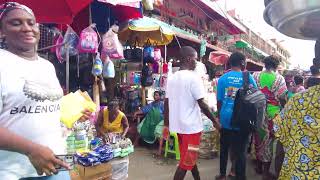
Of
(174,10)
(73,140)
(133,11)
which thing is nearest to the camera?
(73,140)

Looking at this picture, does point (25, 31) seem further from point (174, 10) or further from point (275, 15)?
point (174, 10)

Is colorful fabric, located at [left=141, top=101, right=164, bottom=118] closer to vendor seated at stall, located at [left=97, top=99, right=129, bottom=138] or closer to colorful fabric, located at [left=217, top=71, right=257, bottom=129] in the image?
vendor seated at stall, located at [left=97, top=99, right=129, bottom=138]

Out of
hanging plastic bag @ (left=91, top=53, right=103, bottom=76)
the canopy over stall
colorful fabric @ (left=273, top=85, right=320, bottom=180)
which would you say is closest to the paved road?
hanging plastic bag @ (left=91, top=53, right=103, bottom=76)

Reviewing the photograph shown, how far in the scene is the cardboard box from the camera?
139 inches

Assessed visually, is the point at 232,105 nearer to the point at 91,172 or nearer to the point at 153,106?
the point at 91,172

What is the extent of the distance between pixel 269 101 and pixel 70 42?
2.80 m

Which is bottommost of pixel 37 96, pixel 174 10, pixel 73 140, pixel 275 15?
pixel 73 140

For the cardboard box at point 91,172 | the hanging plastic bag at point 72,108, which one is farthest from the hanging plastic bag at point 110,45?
the hanging plastic bag at point 72,108

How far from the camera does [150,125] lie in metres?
6.31

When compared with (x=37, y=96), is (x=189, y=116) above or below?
below

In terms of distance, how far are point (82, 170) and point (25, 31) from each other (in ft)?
7.09

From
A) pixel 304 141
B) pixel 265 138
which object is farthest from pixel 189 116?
pixel 304 141

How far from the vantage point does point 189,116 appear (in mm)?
3596

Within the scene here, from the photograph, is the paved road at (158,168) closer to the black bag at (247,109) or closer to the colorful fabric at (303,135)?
the black bag at (247,109)
